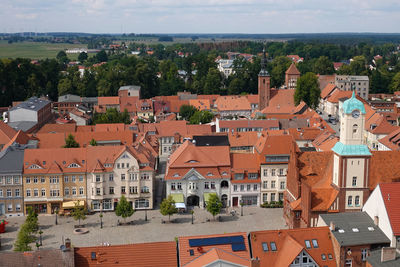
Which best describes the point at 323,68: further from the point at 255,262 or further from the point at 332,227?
the point at 255,262

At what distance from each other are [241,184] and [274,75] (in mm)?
111156

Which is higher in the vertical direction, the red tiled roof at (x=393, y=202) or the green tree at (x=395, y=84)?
the green tree at (x=395, y=84)

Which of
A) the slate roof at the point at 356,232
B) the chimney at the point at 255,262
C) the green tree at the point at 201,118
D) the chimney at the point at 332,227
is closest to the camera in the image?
the chimney at the point at 255,262

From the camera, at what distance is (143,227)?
201 ft

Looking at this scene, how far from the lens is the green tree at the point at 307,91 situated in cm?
13112

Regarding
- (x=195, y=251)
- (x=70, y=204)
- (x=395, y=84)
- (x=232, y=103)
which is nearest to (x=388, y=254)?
(x=195, y=251)

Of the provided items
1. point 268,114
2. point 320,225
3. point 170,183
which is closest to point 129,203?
point 170,183

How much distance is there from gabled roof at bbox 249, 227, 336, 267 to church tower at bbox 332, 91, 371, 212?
990 cm

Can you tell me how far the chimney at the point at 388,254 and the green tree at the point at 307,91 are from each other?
298ft

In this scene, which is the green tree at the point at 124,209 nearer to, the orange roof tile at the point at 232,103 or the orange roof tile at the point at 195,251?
the orange roof tile at the point at 195,251

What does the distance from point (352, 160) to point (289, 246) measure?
14872mm

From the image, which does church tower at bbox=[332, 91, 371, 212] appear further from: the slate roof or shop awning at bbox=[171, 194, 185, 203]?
shop awning at bbox=[171, 194, 185, 203]

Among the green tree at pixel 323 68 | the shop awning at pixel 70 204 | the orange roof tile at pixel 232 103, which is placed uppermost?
the green tree at pixel 323 68

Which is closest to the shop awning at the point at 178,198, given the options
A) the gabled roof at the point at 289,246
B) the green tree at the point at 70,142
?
the gabled roof at the point at 289,246
